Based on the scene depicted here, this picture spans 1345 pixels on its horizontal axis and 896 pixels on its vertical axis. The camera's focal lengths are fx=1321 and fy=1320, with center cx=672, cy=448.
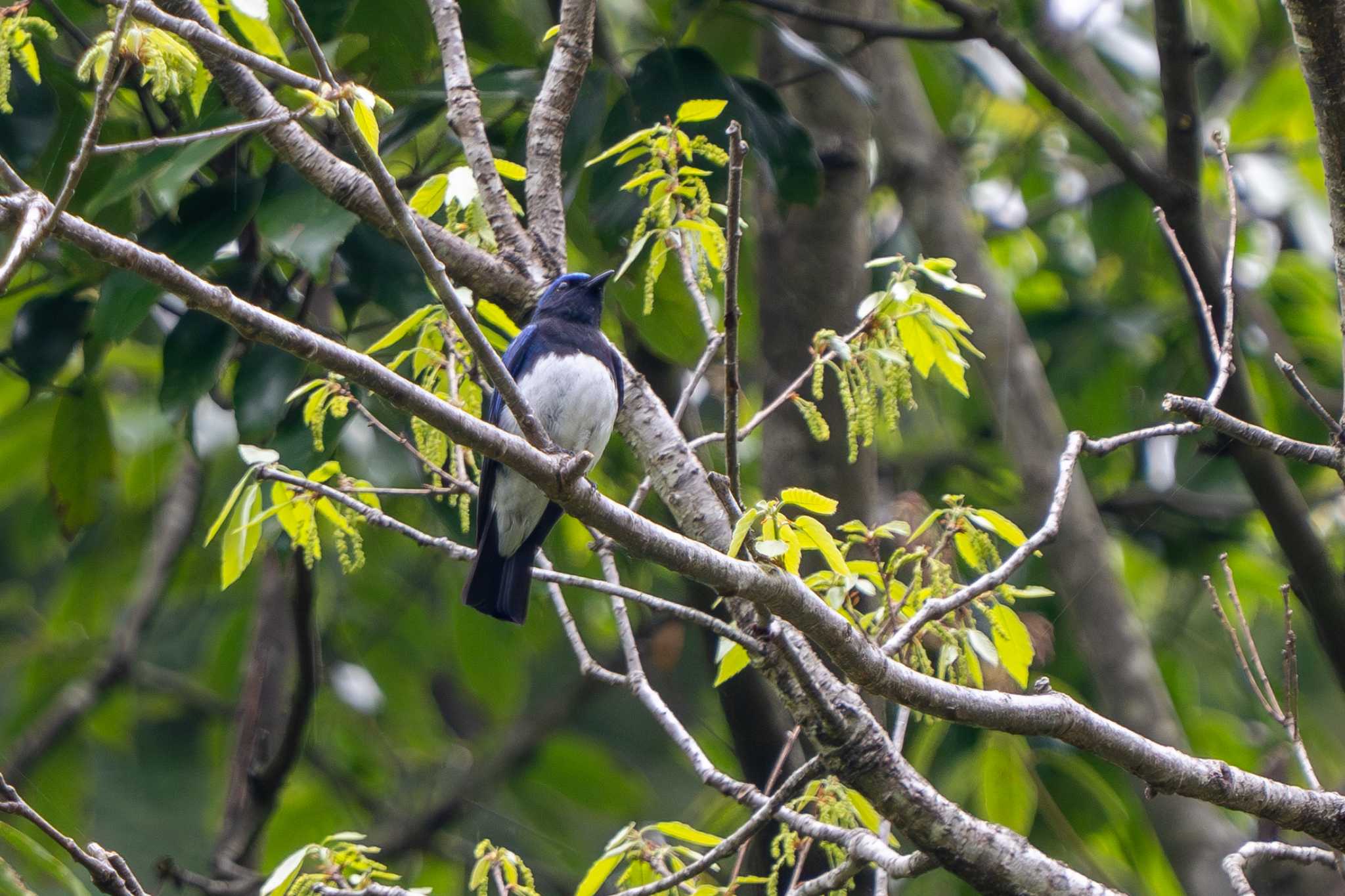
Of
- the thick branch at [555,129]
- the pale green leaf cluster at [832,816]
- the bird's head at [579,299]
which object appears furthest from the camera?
the bird's head at [579,299]

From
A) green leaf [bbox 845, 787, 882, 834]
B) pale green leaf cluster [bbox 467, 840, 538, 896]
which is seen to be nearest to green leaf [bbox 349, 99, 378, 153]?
pale green leaf cluster [bbox 467, 840, 538, 896]

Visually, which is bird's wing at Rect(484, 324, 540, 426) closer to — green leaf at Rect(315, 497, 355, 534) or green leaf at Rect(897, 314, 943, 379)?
green leaf at Rect(315, 497, 355, 534)

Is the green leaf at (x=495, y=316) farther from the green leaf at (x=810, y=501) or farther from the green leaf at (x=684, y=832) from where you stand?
the green leaf at (x=684, y=832)

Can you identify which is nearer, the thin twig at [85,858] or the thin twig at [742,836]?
the thin twig at [85,858]

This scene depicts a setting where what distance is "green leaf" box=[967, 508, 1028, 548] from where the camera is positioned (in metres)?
2.53

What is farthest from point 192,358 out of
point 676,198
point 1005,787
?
point 1005,787

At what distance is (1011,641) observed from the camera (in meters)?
2.61

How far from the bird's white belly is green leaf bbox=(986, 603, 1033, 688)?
1.46m

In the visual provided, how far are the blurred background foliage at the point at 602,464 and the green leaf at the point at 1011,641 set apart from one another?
100 cm

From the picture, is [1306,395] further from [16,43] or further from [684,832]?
[16,43]

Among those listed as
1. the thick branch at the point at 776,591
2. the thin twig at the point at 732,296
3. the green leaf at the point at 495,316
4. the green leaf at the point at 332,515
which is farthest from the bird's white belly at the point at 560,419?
Result: the thick branch at the point at 776,591

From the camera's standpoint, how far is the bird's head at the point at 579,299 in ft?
12.8

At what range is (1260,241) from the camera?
Answer: 5.85 metres

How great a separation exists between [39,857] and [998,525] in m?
1.81
